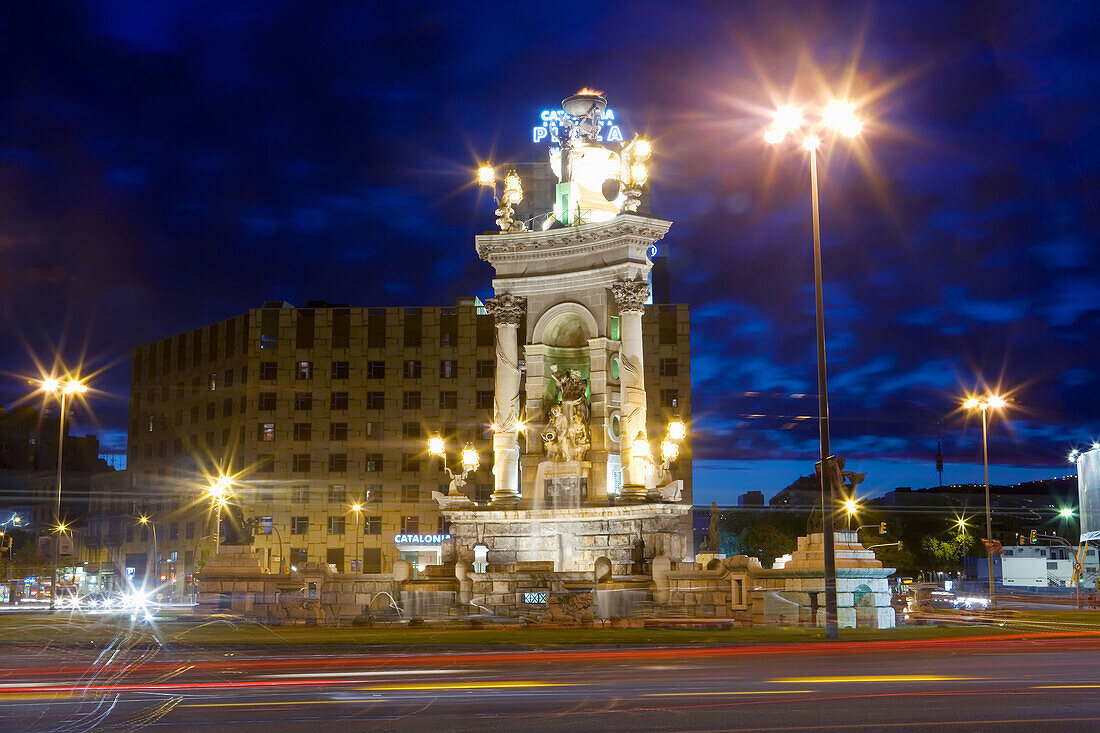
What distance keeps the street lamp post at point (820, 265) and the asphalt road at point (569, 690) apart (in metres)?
3.75

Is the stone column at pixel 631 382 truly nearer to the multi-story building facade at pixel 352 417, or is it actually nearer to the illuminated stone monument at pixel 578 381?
the illuminated stone monument at pixel 578 381

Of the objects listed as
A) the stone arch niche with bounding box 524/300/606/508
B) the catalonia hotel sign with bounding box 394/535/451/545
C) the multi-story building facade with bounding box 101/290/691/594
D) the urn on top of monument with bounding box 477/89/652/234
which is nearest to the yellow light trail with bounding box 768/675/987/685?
the stone arch niche with bounding box 524/300/606/508

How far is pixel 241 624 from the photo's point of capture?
3403 centimetres

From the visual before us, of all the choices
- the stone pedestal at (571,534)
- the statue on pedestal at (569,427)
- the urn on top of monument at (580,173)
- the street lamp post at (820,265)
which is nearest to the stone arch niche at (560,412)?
the statue on pedestal at (569,427)

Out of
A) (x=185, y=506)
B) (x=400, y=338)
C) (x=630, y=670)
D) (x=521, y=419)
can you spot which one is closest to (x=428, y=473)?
(x=400, y=338)

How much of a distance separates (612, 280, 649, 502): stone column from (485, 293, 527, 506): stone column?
4322mm

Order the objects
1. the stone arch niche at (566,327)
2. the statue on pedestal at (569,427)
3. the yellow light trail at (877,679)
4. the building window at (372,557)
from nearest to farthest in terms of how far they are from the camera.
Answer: the yellow light trail at (877,679) → the statue on pedestal at (569,427) → the stone arch niche at (566,327) → the building window at (372,557)

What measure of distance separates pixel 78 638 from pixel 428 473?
60483mm

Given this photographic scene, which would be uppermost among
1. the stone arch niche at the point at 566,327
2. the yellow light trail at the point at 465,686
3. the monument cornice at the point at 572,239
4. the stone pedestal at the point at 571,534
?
the monument cornice at the point at 572,239

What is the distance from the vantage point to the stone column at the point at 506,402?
43625 mm

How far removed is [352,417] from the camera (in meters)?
90.4

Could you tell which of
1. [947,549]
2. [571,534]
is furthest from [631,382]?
[947,549]

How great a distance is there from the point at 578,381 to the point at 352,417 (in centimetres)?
4982

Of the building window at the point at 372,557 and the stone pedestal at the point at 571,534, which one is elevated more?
the stone pedestal at the point at 571,534
